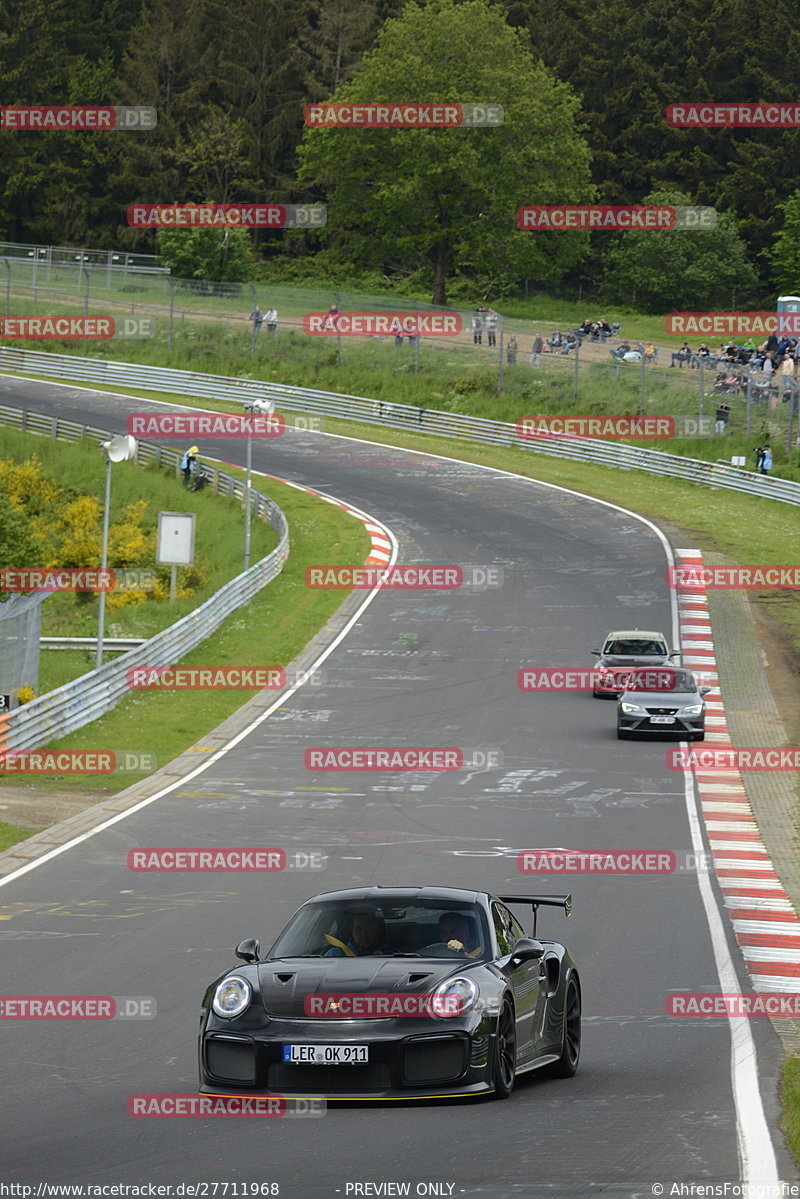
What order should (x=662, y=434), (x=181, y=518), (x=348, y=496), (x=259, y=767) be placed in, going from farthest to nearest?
(x=662, y=434) < (x=348, y=496) < (x=181, y=518) < (x=259, y=767)

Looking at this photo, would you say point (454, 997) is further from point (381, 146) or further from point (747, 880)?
point (381, 146)

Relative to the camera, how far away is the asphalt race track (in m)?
8.26

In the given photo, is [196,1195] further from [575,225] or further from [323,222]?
[323,222]

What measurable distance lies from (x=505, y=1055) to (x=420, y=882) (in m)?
9.15

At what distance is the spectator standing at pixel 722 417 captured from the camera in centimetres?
6706

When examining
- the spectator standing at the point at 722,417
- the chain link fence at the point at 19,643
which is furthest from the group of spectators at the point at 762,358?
the chain link fence at the point at 19,643

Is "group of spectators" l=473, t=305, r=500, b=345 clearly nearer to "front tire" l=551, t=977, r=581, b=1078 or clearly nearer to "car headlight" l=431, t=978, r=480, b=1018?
"front tire" l=551, t=977, r=581, b=1078

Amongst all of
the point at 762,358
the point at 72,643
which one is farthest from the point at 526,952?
the point at 762,358

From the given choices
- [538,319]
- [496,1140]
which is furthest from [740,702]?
[538,319]

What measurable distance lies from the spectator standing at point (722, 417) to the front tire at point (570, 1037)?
190 feet

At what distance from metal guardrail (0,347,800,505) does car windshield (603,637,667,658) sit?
27182 mm

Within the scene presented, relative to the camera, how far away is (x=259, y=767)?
2808cm

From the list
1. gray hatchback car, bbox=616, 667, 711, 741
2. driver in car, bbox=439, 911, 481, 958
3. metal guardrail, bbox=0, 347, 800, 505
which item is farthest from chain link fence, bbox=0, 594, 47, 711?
metal guardrail, bbox=0, 347, 800, 505

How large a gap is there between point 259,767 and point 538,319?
249 ft
